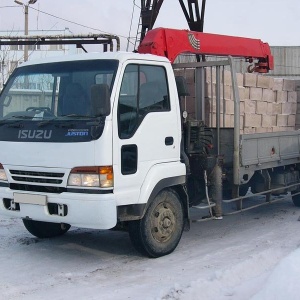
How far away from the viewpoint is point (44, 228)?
301 inches

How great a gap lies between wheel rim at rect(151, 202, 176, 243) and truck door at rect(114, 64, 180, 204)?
0.45m

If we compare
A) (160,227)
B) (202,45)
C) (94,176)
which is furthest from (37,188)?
(202,45)

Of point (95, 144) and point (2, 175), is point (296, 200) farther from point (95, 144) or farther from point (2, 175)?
point (2, 175)

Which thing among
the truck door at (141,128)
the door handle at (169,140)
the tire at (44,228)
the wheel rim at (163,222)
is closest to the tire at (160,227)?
the wheel rim at (163,222)

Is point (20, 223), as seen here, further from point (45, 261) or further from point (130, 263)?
point (130, 263)

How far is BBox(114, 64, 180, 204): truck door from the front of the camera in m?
5.96

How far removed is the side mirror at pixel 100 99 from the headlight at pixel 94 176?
1.95 ft

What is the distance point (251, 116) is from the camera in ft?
28.1

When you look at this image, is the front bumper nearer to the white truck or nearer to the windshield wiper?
the white truck

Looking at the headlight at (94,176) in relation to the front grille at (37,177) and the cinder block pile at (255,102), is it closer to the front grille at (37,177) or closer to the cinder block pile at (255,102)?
the front grille at (37,177)

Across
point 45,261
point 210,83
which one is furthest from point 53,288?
point 210,83

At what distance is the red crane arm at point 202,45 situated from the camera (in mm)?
7363

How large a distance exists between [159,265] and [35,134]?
82.9 inches

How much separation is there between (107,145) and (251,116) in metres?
3.52
